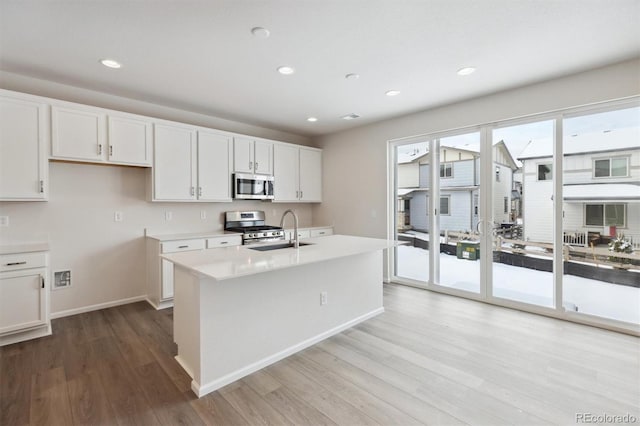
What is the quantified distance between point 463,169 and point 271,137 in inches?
128

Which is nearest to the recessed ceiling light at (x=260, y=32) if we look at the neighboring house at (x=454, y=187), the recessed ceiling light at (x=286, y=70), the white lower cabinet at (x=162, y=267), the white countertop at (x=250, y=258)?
the recessed ceiling light at (x=286, y=70)

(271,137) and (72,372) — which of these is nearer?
(72,372)

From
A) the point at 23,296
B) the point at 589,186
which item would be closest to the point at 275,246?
the point at 23,296

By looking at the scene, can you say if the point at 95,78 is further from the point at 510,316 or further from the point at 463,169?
the point at 510,316

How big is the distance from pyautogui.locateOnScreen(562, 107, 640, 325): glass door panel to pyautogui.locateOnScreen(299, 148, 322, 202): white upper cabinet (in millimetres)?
3658

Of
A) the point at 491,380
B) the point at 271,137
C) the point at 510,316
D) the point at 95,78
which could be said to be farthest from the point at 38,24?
the point at 510,316

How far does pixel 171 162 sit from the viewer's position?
3859 millimetres

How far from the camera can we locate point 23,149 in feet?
9.48

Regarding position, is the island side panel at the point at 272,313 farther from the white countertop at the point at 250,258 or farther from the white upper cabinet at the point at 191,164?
the white upper cabinet at the point at 191,164

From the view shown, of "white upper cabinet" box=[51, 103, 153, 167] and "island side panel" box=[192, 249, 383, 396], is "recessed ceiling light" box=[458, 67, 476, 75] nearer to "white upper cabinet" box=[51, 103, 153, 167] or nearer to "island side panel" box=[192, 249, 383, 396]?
"island side panel" box=[192, 249, 383, 396]

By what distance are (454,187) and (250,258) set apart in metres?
3.17

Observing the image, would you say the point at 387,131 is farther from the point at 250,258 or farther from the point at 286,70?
the point at 250,258

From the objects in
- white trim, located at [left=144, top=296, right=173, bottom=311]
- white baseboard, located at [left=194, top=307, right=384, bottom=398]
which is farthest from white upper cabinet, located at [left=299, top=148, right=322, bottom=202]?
white baseboard, located at [left=194, top=307, right=384, bottom=398]

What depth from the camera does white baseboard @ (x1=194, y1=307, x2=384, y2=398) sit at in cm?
204
